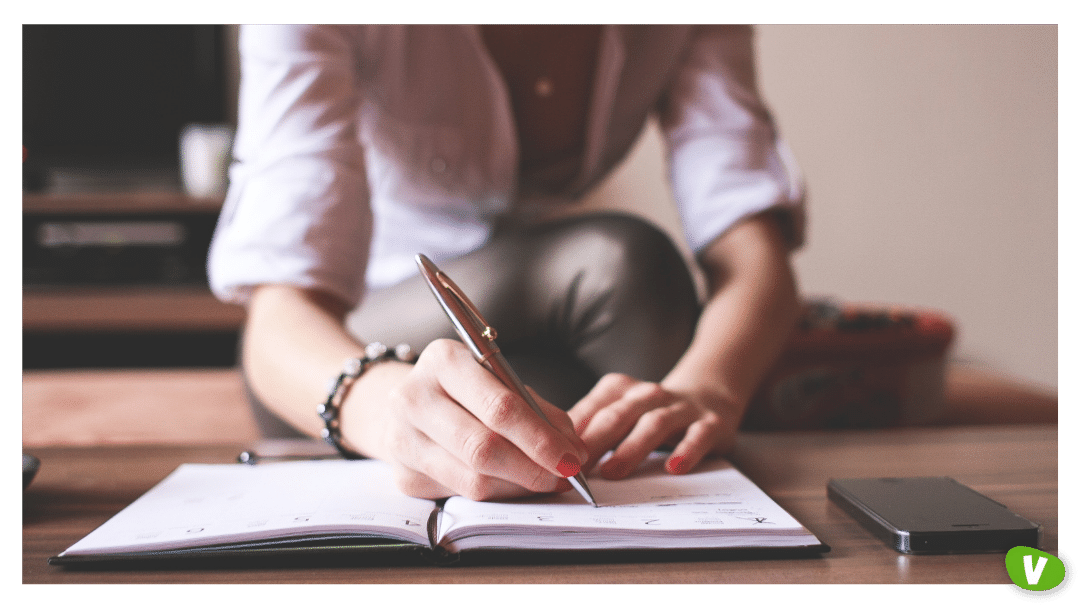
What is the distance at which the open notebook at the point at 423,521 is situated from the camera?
319 mm

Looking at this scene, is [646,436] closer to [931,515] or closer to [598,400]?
[598,400]

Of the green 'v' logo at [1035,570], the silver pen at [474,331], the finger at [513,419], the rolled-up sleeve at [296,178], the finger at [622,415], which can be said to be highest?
the rolled-up sleeve at [296,178]

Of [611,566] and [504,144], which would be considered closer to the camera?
[611,566]

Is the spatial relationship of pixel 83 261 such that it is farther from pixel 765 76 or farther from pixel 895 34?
pixel 895 34

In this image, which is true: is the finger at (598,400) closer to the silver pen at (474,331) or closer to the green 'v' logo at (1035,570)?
the silver pen at (474,331)

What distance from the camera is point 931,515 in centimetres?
36

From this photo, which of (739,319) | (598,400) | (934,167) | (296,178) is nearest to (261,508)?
(598,400)

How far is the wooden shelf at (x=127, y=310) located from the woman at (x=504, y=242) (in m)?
1.25

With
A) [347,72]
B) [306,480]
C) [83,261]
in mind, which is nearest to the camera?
[306,480]

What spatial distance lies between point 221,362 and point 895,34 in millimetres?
1785

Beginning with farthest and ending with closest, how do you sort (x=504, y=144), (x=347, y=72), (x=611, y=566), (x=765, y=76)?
(x=765, y=76), (x=504, y=144), (x=347, y=72), (x=611, y=566)

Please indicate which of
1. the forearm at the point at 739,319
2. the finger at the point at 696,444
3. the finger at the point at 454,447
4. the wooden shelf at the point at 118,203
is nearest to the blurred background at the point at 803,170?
the wooden shelf at the point at 118,203

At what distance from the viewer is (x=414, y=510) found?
0.37 m

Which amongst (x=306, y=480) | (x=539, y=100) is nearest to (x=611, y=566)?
(x=306, y=480)
